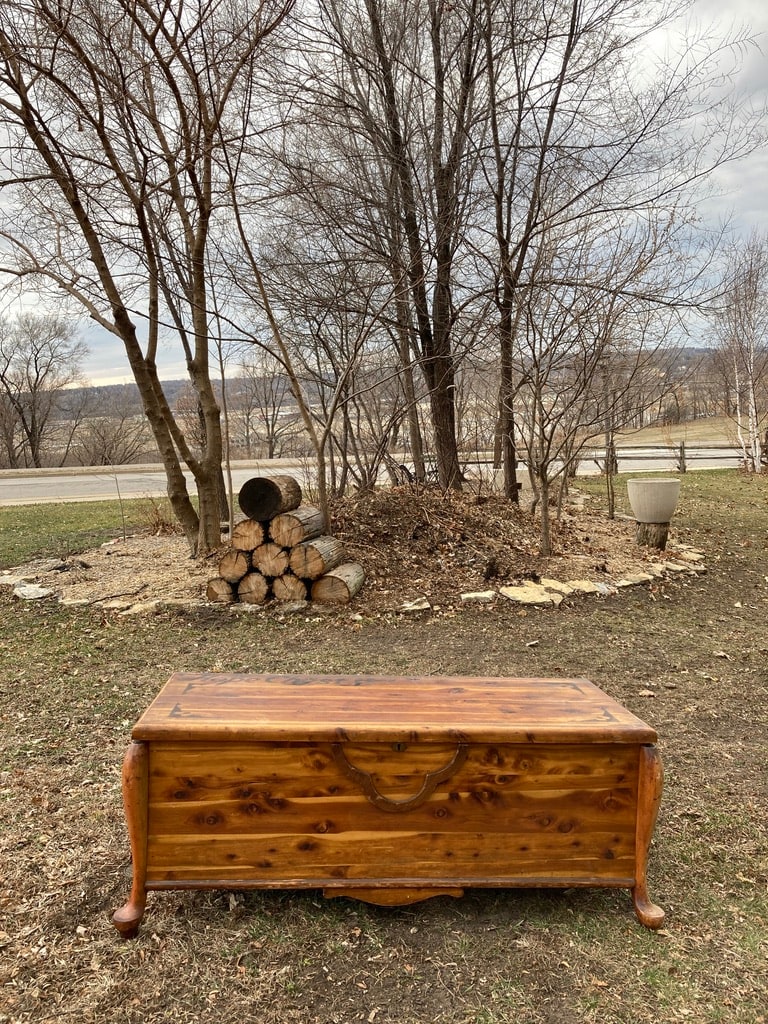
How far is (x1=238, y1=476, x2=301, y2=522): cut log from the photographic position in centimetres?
567

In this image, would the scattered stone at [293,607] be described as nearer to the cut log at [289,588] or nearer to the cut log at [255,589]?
the cut log at [289,588]

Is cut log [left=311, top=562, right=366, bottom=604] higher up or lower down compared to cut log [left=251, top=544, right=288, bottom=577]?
lower down

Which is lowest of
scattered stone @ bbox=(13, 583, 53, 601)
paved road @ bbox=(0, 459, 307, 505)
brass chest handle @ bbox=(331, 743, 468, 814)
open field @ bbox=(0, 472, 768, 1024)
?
open field @ bbox=(0, 472, 768, 1024)

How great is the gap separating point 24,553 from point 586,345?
22.5 feet

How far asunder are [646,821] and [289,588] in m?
4.09

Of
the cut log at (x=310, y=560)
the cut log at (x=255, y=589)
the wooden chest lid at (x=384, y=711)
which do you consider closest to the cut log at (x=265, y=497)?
the cut log at (x=310, y=560)

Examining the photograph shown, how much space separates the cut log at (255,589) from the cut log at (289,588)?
0.08m

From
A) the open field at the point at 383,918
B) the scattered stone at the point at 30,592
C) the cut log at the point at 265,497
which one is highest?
the cut log at the point at 265,497

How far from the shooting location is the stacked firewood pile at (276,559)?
5.70 m

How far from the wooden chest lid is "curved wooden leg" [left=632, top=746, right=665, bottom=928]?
78 millimetres

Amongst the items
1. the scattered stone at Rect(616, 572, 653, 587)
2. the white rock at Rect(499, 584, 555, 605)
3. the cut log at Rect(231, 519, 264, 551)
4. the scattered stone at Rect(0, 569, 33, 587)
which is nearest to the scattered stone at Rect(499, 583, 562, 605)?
the white rock at Rect(499, 584, 555, 605)

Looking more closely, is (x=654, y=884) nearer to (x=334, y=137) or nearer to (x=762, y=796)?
(x=762, y=796)

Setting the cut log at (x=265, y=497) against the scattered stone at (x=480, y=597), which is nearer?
the cut log at (x=265, y=497)

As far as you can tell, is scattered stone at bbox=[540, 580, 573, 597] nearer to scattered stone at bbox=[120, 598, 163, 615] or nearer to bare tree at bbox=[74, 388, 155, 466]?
scattered stone at bbox=[120, 598, 163, 615]
